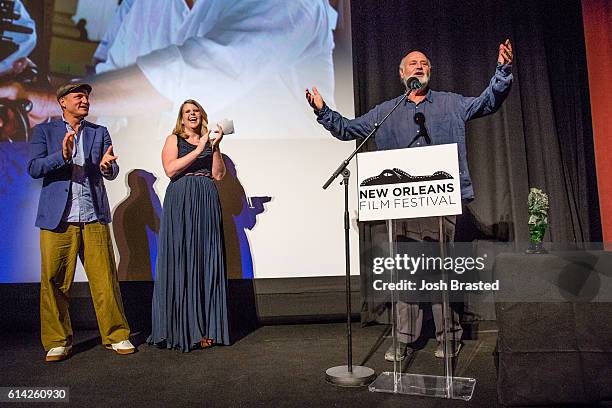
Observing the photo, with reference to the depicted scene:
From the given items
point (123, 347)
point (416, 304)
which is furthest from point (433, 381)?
point (123, 347)

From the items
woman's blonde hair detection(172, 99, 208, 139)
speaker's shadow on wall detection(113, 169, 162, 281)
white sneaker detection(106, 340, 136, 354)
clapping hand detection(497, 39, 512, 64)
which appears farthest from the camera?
speaker's shadow on wall detection(113, 169, 162, 281)

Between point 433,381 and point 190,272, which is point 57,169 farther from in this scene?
point 433,381

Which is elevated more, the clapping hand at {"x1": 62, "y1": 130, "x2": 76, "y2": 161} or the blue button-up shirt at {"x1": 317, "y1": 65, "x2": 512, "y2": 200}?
the blue button-up shirt at {"x1": 317, "y1": 65, "x2": 512, "y2": 200}

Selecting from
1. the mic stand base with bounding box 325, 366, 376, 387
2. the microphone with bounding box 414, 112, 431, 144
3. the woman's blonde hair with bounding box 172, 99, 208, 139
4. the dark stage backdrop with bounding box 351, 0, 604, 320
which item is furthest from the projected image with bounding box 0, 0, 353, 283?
the mic stand base with bounding box 325, 366, 376, 387

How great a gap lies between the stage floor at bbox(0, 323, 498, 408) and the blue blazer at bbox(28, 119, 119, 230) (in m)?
0.88

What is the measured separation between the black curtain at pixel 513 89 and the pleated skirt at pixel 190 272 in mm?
1334

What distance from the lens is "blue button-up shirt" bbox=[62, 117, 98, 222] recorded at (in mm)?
3105

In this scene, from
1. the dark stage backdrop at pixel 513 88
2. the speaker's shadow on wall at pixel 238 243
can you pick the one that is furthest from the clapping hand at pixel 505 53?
the speaker's shadow on wall at pixel 238 243

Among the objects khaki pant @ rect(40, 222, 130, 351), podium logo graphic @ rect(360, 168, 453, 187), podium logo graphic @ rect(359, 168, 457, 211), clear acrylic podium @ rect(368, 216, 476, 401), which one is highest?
podium logo graphic @ rect(360, 168, 453, 187)

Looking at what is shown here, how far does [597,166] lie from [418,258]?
2022mm

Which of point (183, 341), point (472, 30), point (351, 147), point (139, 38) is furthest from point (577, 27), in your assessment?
point (183, 341)

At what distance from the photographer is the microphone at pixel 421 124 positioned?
305 centimetres

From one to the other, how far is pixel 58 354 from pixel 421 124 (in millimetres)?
2621

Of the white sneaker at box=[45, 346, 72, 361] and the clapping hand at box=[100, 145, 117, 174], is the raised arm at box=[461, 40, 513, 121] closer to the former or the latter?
the clapping hand at box=[100, 145, 117, 174]
